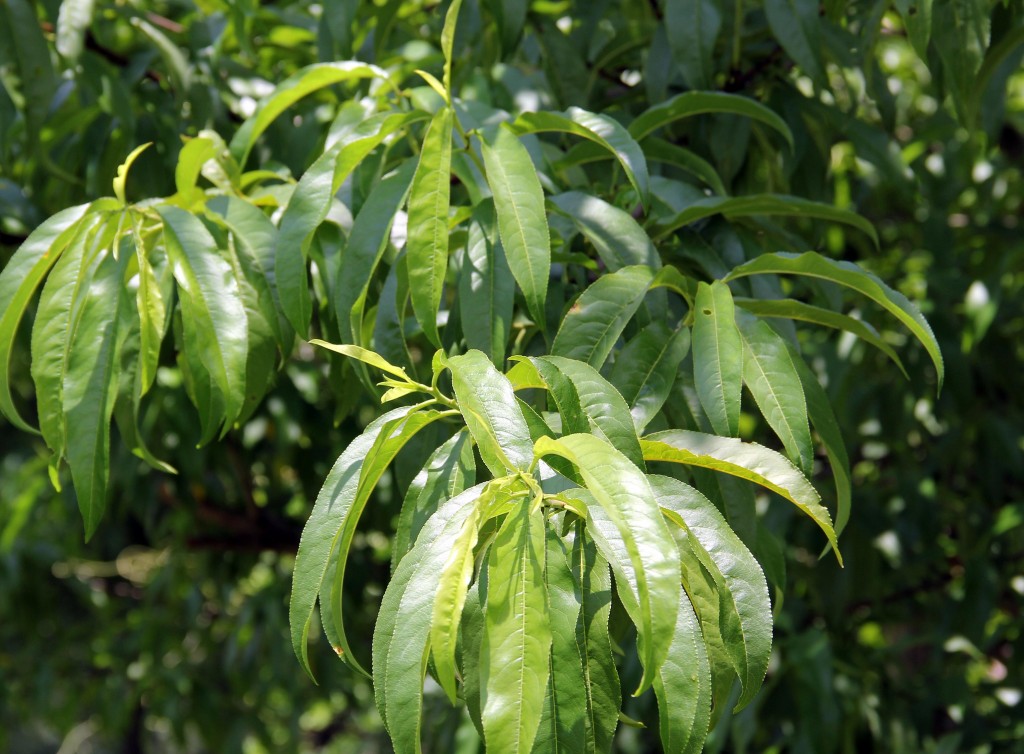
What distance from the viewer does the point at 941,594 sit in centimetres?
204

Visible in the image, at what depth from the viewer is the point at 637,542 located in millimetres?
538

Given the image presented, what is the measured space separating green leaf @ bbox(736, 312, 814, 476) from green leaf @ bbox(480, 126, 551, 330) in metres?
0.16

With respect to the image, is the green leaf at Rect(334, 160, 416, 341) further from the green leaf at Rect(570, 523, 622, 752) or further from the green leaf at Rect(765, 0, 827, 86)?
the green leaf at Rect(765, 0, 827, 86)

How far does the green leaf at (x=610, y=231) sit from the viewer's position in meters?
0.92

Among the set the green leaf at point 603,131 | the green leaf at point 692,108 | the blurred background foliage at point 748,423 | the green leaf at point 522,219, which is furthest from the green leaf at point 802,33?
the green leaf at point 522,219

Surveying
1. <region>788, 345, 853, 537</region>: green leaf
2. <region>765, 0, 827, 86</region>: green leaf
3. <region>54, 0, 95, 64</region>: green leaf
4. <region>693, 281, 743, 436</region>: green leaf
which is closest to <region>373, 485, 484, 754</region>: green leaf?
<region>693, 281, 743, 436</region>: green leaf

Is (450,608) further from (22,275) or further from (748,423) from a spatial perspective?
(748,423)

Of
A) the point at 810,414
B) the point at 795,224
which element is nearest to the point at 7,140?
the point at 810,414

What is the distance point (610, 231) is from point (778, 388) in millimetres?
230

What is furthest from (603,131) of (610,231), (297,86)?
(297,86)

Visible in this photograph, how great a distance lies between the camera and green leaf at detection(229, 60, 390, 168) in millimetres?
1035

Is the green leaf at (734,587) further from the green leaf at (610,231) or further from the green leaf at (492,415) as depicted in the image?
the green leaf at (610,231)

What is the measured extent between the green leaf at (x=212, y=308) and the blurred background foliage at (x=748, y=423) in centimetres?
21

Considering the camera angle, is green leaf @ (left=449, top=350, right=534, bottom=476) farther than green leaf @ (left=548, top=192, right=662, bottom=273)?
No
